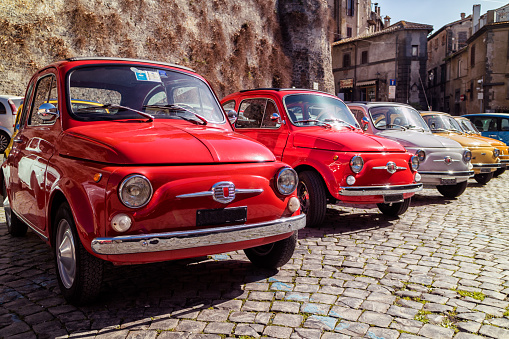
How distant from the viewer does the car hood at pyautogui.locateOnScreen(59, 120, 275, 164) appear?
10.3 ft

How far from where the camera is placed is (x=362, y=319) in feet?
10.6

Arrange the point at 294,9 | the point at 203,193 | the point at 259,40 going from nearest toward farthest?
the point at 203,193, the point at 259,40, the point at 294,9

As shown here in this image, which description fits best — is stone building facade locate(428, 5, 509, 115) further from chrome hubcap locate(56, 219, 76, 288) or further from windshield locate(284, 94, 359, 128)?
chrome hubcap locate(56, 219, 76, 288)

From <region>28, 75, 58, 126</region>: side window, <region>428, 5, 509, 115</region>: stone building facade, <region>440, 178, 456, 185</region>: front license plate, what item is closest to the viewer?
<region>28, 75, 58, 126</region>: side window

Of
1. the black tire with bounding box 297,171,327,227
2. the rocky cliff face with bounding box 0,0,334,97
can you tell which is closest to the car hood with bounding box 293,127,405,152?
the black tire with bounding box 297,171,327,227

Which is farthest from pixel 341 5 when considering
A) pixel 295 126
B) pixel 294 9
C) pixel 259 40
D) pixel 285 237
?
pixel 285 237

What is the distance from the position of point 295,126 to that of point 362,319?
148 inches

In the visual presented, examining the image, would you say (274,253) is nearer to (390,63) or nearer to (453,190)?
(453,190)

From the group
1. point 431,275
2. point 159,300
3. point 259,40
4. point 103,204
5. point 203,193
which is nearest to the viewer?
point 103,204

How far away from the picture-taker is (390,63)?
1741 inches

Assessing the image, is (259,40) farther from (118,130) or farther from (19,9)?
(118,130)

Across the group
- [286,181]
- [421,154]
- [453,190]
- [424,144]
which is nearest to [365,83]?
[453,190]

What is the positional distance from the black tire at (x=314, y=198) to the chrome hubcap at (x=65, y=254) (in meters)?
3.31

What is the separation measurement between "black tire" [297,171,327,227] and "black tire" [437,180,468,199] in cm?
408
